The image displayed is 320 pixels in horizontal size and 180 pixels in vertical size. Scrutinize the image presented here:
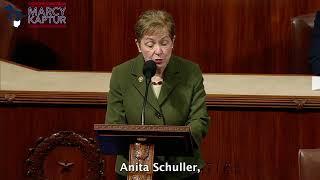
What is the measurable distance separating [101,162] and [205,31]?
79.3 inches

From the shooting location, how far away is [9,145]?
3031mm

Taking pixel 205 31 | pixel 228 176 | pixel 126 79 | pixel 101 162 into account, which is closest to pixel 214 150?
pixel 228 176

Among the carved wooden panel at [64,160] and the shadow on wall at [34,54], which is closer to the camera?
the carved wooden panel at [64,160]

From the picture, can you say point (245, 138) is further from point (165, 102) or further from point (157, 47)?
point (157, 47)

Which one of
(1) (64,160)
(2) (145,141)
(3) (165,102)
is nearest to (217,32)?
(1) (64,160)

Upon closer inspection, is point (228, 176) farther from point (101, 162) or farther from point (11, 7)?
point (11, 7)

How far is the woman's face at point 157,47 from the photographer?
7.04ft

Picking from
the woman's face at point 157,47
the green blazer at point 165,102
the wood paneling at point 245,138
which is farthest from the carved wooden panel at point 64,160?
the woman's face at point 157,47

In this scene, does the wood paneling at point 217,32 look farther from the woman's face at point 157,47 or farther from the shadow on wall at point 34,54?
the woman's face at point 157,47

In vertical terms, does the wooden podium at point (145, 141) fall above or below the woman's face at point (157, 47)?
below

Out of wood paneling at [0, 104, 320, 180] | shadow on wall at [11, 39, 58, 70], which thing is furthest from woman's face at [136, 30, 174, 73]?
shadow on wall at [11, 39, 58, 70]

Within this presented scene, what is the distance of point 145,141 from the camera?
6.44 feet

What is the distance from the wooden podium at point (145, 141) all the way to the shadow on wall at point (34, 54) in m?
3.01

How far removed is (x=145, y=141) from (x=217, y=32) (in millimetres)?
2909
